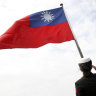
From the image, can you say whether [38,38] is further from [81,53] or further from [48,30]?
[81,53]

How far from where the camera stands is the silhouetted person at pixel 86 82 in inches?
199

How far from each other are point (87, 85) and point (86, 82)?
67 mm

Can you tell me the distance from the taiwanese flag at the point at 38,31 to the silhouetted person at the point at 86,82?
7968 millimetres

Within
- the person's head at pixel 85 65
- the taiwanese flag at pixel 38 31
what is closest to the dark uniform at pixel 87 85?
the person's head at pixel 85 65

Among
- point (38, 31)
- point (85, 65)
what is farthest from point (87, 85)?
point (38, 31)

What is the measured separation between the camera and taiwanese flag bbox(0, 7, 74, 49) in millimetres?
13367

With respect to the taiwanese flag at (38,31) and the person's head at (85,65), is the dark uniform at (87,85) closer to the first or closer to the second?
the person's head at (85,65)

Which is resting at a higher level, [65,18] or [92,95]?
[65,18]

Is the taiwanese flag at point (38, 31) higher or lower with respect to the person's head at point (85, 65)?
higher

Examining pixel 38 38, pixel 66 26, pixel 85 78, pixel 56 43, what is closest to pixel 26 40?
pixel 38 38

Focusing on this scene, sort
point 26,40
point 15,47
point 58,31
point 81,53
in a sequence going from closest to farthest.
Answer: point 81,53, point 15,47, point 26,40, point 58,31

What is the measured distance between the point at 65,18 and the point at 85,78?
35.5 feet

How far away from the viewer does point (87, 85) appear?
5.11 m

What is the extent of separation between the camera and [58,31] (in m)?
14.9
